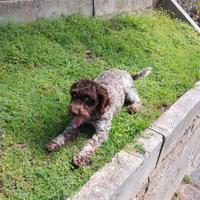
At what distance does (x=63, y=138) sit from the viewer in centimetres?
357

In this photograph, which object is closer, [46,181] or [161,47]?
[46,181]

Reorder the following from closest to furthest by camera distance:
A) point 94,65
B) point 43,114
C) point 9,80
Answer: point 43,114 < point 9,80 < point 94,65

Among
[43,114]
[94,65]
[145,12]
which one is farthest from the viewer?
[145,12]

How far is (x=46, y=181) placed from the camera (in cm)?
318

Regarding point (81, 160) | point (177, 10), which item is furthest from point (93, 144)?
point (177, 10)

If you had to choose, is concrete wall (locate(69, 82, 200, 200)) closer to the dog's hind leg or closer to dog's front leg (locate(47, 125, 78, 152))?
the dog's hind leg

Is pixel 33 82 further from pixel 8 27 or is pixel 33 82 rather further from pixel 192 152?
pixel 192 152

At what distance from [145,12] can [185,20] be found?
2.66 feet

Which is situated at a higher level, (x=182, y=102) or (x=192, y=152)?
(x=182, y=102)

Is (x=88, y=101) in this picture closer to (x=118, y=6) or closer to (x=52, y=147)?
(x=52, y=147)

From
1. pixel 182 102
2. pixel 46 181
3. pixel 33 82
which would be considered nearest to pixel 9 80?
pixel 33 82

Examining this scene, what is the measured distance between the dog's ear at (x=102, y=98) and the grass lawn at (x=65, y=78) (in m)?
0.38

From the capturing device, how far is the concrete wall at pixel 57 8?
5668 mm

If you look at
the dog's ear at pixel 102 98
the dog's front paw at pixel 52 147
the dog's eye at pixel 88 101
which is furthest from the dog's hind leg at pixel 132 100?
the dog's front paw at pixel 52 147
